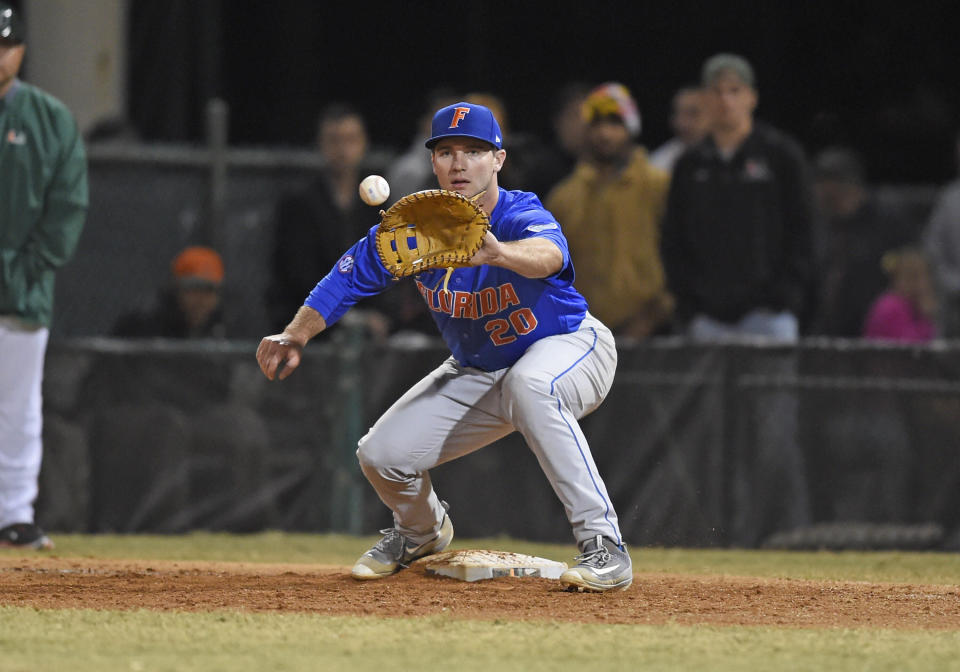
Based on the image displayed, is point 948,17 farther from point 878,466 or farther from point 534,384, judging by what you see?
point 534,384

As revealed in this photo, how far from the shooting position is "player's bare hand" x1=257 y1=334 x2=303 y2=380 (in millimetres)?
5750

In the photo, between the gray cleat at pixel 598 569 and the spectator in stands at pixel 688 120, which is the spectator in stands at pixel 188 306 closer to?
the spectator in stands at pixel 688 120

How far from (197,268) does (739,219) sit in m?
3.31

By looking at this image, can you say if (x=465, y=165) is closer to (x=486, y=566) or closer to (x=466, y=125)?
(x=466, y=125)

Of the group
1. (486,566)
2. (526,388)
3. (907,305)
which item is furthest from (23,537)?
(907,305)

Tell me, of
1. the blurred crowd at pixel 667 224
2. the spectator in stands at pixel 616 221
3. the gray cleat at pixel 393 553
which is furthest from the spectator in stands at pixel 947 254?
the gray cleat at pixel 393 553

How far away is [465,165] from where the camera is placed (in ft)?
19.6

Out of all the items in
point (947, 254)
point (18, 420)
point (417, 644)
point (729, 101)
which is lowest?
point (417, 644)

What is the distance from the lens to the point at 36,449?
Answer: 7762 millimetres

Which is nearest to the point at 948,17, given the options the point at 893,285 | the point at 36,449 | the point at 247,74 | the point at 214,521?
the point at 893,285

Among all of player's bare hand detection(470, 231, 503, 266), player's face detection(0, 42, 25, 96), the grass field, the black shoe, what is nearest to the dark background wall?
player's face detection(0, 42, 25, 96)

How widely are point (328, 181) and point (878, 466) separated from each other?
383 centimetres

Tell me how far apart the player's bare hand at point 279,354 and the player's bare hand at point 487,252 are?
0.85m

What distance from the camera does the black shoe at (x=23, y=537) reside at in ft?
24.9
